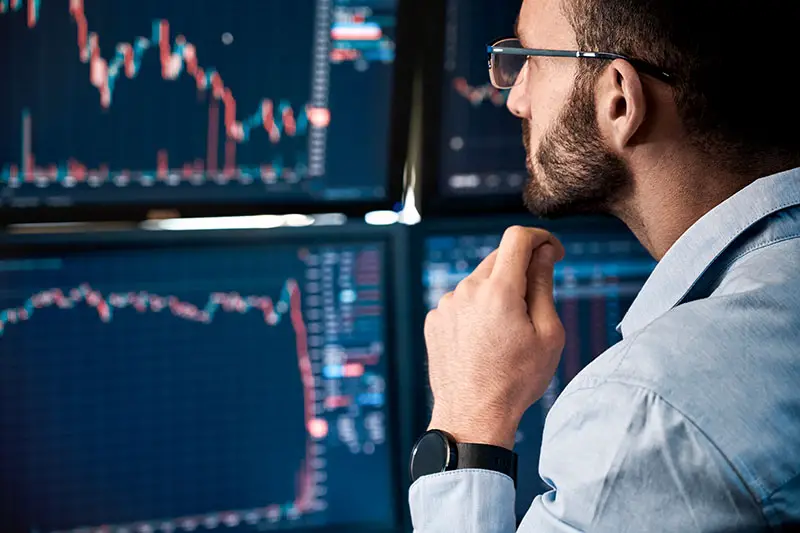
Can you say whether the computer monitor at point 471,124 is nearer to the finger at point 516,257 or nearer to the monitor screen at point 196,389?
the monitor screen at point 196,389

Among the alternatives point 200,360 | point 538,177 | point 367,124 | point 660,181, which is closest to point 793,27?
point 660,181

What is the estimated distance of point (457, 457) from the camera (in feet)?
2.85

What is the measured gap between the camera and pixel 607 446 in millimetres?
639

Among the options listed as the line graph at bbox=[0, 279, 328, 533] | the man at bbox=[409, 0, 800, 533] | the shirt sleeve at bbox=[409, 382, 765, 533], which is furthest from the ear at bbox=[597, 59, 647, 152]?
the line graph at bbox=[0, 279, 328, 533]

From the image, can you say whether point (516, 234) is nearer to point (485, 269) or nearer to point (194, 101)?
point (485, 269)

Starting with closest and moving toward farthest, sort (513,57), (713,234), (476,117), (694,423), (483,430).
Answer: (694,423) → (713,234) → (483,430) → (513,57) → (476,117)

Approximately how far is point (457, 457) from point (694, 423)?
31cm

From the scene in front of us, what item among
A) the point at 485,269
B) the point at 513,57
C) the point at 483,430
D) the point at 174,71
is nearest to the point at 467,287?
the point at 485,269

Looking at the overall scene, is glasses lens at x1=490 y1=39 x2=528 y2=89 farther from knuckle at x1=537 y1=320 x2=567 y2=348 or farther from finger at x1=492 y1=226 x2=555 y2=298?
knuckle at x1=537 y1=320 x2=567 y2=348

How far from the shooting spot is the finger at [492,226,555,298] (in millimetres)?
971

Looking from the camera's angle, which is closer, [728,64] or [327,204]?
[728,64]

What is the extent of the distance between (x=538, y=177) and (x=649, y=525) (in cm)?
49

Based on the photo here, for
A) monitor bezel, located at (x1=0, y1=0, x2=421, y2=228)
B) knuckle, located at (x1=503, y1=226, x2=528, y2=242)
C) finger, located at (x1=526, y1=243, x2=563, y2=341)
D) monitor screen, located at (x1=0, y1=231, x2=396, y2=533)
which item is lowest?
monitor screen, located at (x1=0, y1=231, x2=396, y2=533)

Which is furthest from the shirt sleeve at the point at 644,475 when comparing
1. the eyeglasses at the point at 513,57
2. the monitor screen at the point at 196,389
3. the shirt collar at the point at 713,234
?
the monitor screen at the point at 196,389
